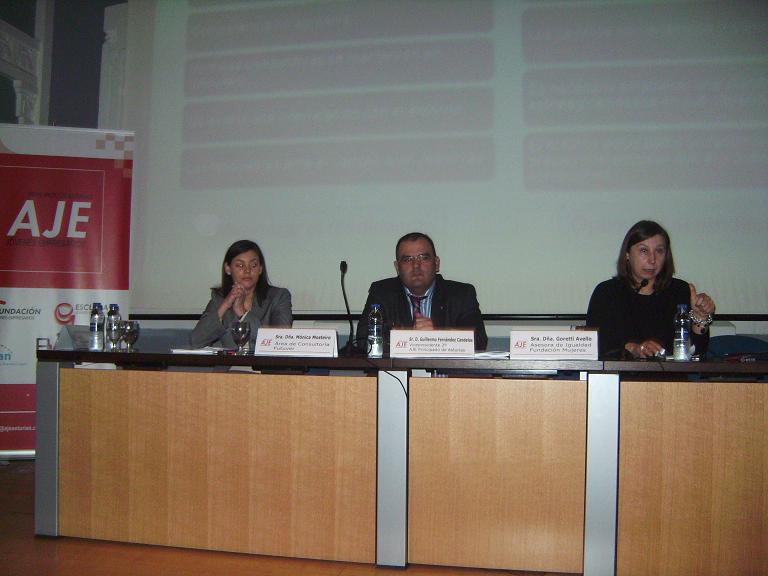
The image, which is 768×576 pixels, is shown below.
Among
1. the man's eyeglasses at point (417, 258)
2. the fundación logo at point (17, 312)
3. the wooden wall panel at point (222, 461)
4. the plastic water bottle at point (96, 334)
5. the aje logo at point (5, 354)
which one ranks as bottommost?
the wooden wall panel at point (222, 461)

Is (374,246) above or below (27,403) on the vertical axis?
above

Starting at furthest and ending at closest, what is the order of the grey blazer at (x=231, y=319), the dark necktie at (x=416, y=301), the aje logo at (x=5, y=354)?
the aje logo at (x=5, y=354) < the dark necktie at (x=416, y=301) < the grey blazer at (x=231, y=319)

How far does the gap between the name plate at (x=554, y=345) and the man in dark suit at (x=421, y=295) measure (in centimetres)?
71

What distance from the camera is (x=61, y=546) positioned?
1957 mm

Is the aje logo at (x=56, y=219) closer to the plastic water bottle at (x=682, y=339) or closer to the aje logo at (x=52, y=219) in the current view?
the aje logo at (x=52, y=219)

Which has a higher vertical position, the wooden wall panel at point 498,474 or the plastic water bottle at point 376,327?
the plastic water bottle at point 376,327

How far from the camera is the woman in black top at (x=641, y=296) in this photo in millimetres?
2299

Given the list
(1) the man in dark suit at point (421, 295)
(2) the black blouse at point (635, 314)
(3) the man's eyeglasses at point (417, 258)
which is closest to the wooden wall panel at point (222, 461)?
(1) the man in dark suit at point (421, 295)

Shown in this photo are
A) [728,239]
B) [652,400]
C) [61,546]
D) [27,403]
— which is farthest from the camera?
[27,403]

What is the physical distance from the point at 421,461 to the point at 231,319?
1.20m

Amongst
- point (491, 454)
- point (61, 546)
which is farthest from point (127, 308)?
point (491, 454)

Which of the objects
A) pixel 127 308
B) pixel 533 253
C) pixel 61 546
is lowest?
pixel 61 546

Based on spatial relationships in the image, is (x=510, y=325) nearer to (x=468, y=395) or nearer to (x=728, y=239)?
(x=728, y=239)

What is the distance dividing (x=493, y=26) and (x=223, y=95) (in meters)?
1.44
